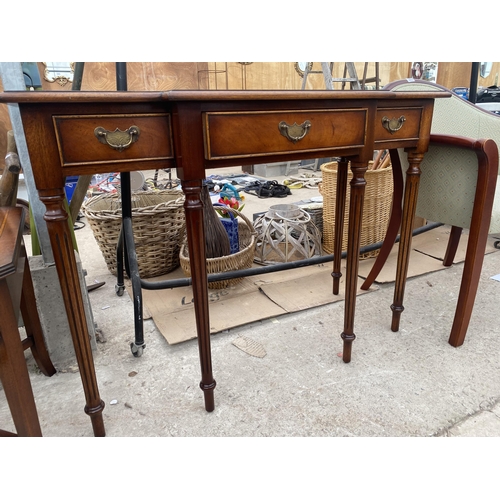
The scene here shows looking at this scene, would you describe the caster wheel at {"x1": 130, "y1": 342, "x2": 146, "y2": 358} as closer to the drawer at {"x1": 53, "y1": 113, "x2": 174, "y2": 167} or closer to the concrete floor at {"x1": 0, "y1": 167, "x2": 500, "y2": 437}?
the concrete floor at {"x1": 0, "y1": 167, "x2": 500, "y2": 437}

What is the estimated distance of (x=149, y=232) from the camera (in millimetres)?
1962

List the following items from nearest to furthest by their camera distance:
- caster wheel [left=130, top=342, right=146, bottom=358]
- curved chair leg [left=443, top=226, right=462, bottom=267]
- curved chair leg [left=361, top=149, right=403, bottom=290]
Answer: caster wheel [left=130, top=342, right=146, bottom=358] < curved chair leg [left=361, top=149, right=403, bottom=290] < curved chair leg [left=443, top=226, right=462, bottom=267]

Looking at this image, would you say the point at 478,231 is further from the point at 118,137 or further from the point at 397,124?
the point at 118,137

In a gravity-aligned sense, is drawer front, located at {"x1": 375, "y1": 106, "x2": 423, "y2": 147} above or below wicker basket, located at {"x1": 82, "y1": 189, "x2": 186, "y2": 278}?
above

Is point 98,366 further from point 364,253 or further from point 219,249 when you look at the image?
point 364,253

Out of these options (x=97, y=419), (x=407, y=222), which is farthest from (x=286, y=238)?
(x=97, y=419)

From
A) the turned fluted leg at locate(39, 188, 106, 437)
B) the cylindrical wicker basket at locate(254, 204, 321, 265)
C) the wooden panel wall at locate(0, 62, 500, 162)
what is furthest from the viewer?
the wooden panel wall at locate(0, 62, 500, 162)

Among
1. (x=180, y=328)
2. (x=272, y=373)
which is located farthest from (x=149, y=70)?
(x=272, y=373)

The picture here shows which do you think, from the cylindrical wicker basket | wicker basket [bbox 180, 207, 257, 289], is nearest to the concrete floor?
wicker basket [bbox 180, 207, 257, 289]

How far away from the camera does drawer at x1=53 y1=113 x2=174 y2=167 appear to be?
82 cm

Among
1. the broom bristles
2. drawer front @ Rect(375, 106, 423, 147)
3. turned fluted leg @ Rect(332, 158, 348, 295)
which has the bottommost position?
the broom bristles

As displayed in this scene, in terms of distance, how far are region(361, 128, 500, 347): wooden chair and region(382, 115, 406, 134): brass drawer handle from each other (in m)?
0.25

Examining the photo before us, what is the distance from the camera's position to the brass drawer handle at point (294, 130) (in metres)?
0.98

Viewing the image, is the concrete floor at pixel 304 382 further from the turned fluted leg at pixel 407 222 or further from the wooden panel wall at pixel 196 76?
the wooden panel wall at pixel 196 76
